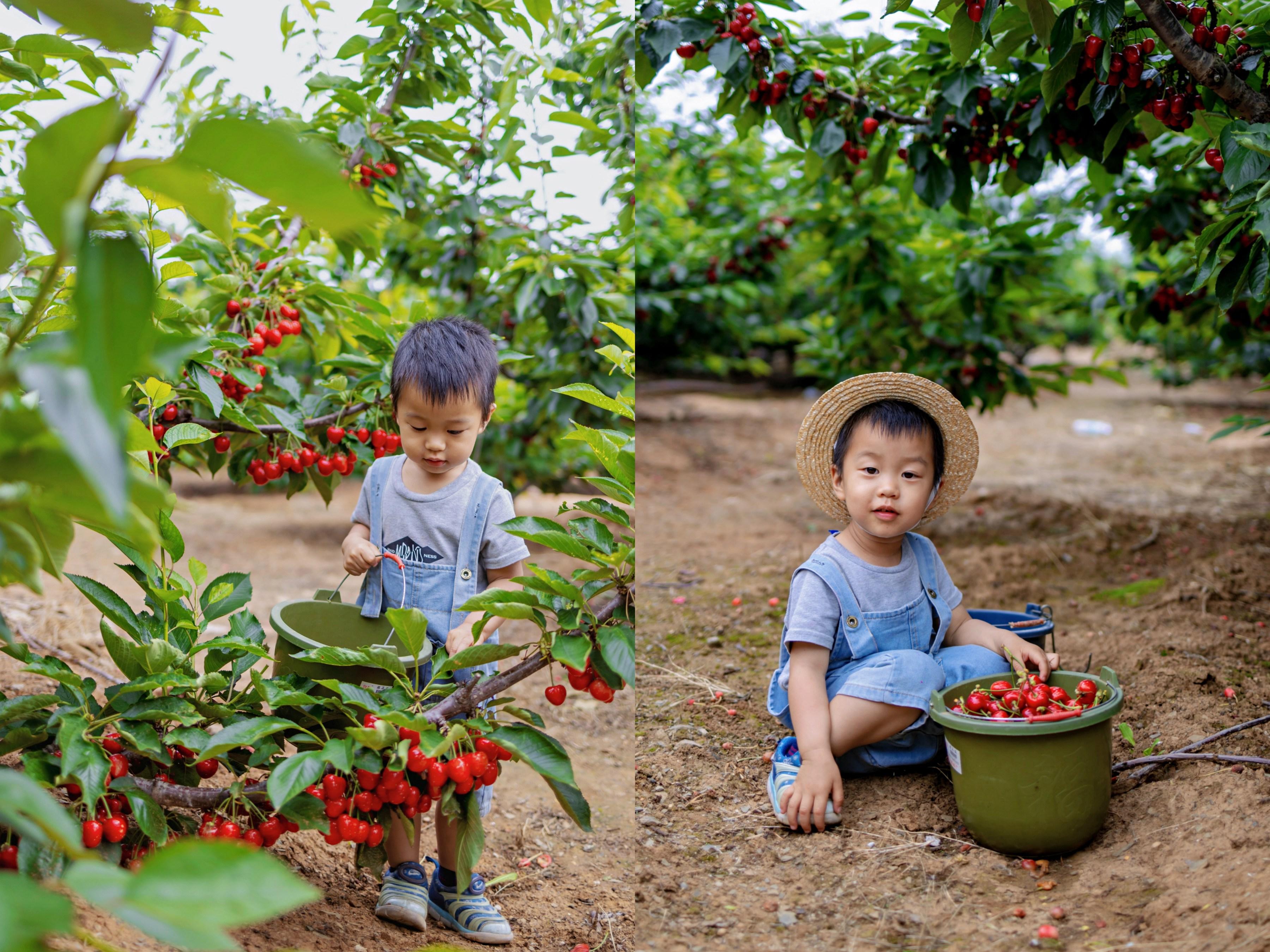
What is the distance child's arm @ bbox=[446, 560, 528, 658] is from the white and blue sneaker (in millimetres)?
593

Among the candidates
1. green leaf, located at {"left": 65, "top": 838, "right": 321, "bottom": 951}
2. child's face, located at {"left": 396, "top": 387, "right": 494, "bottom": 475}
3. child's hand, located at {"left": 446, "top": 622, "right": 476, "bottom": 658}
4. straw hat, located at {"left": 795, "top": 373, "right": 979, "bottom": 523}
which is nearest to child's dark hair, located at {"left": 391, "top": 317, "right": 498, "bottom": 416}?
child's face, located at {"left": 396, "top": 387, "right": 494, "bottom": 475}

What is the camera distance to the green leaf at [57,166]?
2.15 feet

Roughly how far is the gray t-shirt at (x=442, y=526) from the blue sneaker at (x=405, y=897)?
54 cm

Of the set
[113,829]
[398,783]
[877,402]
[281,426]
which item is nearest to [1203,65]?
[877,402]

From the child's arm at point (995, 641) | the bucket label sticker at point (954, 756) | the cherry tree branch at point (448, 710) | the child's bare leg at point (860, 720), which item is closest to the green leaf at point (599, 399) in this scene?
the cherry tree branch at point (448, 710)

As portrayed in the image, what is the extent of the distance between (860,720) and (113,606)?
1.28 meters

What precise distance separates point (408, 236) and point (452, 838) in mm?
2434

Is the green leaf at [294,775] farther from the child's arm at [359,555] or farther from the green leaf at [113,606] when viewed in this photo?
the child's arm at [359,555]

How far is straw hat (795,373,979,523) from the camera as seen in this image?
186 centimetres

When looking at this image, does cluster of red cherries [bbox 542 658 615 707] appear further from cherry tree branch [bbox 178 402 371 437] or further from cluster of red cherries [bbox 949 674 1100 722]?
cherry tree branch [bbox 178 402 371 437]

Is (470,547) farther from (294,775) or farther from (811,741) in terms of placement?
(811,741)

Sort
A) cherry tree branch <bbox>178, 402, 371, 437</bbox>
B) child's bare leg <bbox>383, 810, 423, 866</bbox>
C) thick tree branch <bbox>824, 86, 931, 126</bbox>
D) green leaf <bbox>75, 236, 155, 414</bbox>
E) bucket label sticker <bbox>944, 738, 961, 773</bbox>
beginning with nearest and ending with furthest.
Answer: green leaf <bbox>75, 236, 155, 414</bbox> → bucket label sticker <bbox>944, 738, 961, 773</bbox> → child's bare leg <bbox>383, 810, 423, 866</bbox> → cherry tree branch <bbox>178, 402, 371, 437</bbox> → thick tree branch <bbox>824, 86, 931, 126</bbox>

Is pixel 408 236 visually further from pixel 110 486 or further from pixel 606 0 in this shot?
pixel 110 486

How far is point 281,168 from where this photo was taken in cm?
63
